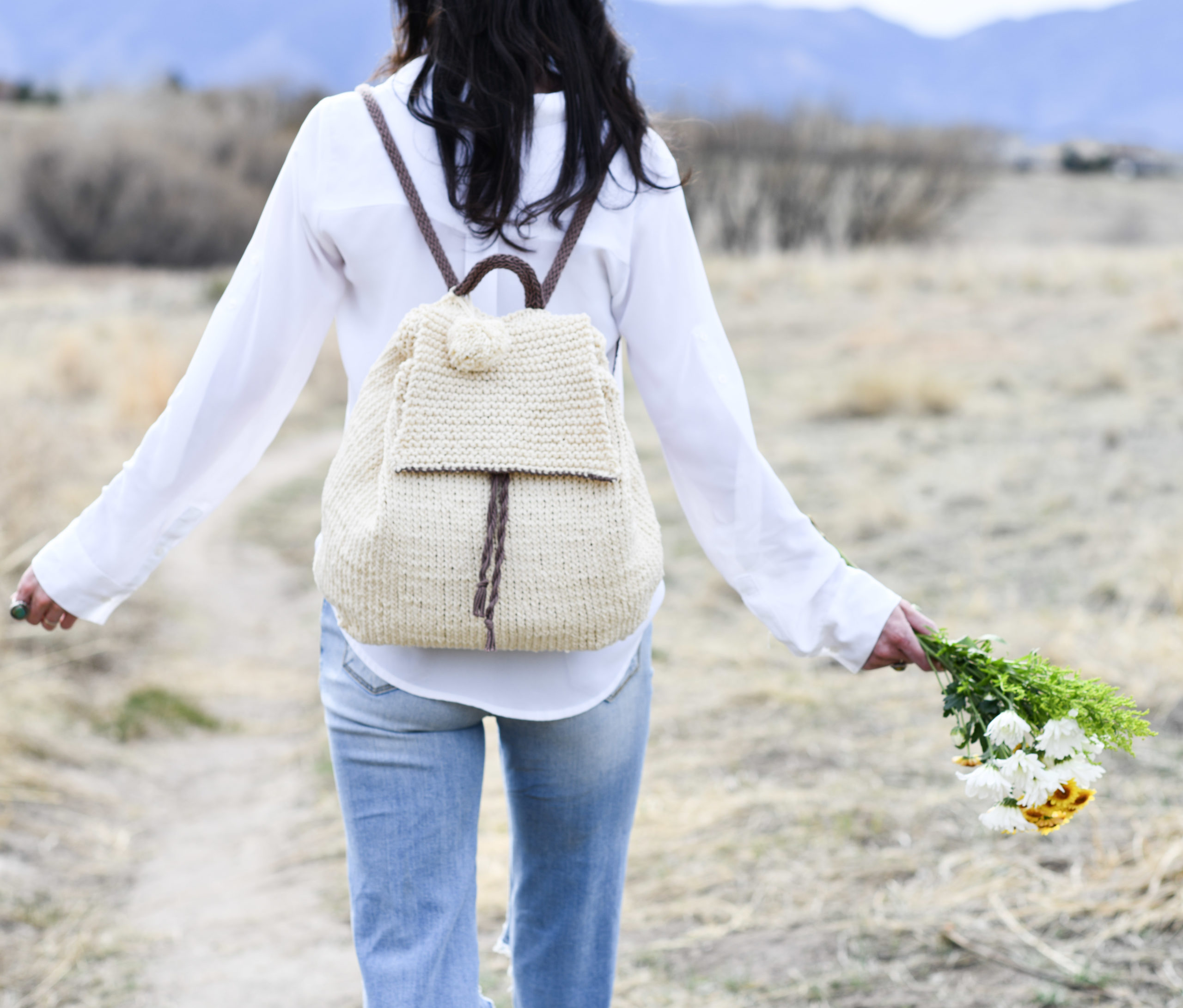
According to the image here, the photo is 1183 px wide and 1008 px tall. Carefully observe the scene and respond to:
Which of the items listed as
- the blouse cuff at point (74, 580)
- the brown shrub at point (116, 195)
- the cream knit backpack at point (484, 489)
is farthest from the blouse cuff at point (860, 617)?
the brown shrub at point (116, 195)

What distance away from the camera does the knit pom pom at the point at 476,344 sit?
110 centimetres

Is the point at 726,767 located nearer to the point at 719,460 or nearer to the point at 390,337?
the point at 719,460

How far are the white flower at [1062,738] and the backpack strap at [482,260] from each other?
742 millimetres

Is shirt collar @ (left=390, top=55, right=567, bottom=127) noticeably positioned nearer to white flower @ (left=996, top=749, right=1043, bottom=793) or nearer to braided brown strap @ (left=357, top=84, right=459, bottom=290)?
braided brown strap @ (left=357, top=84, right=459, bottom=290)

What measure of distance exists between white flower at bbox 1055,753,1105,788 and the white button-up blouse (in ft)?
0.83

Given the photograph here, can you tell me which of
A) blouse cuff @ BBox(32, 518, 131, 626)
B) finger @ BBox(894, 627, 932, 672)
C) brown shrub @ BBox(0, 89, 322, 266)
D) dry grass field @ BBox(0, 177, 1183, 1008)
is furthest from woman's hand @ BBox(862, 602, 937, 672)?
brown shrub @ BBox(0, 89, 322, 266)

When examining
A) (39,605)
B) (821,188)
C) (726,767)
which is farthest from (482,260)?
(821,188)

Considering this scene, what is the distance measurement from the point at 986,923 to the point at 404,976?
5.18 ft

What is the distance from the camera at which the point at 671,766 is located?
3.43 metres

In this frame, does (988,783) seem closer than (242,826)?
Yes

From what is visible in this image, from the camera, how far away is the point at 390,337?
1.22 m

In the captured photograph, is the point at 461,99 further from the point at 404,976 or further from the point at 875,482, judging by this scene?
the point at 875,482

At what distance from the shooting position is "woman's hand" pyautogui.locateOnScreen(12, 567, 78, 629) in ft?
4.57

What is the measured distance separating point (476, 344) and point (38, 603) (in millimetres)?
704
